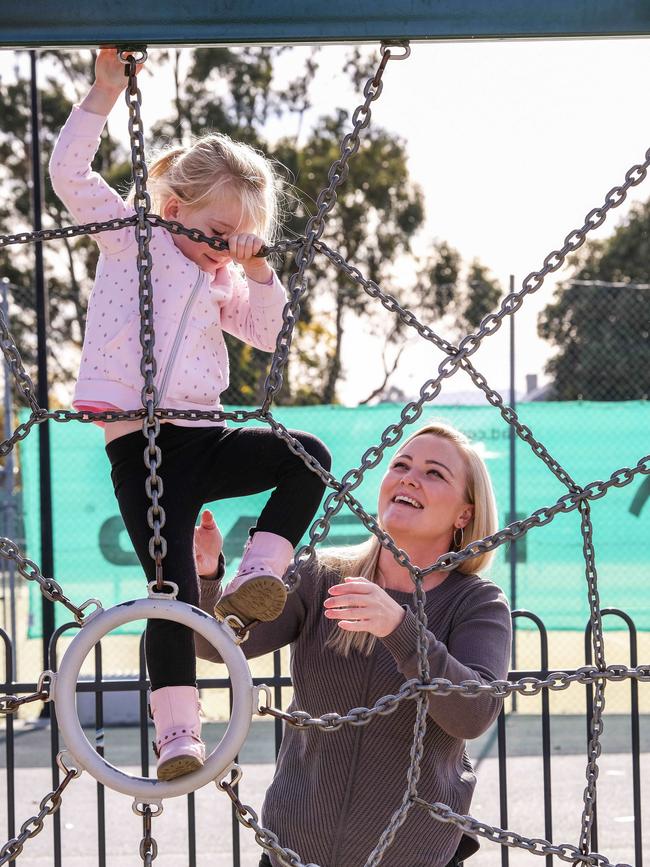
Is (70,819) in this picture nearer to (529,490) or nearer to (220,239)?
(529,490)

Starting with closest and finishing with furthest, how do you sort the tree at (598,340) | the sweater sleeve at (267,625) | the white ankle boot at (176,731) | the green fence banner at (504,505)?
the white ankle boot at (176,731)
the sweater sleeve at (267,625)
the green fence banner at (504,505)
the tree at (598,340)

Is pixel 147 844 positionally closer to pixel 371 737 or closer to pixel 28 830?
pixel 28 830

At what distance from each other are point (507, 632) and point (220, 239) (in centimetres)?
93

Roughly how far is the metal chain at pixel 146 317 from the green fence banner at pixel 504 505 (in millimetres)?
4693

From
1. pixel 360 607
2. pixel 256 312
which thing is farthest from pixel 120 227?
pixel 360 607

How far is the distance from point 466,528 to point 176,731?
2.62ft

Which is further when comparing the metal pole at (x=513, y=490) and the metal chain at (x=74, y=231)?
the metal pole at (x=513, y=490)

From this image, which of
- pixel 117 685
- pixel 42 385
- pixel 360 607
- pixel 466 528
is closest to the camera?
pixel 360 607

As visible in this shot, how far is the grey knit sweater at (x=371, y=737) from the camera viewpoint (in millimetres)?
2084

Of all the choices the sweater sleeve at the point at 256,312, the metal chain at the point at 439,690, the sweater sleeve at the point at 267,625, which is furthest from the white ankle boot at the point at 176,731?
the sweater sleeve at the point at 256,312

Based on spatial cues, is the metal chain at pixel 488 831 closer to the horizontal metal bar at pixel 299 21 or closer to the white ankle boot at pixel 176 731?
the white ankle boot at pixel 176 731

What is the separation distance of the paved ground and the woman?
6.56 ft

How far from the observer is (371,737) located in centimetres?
Result: 215

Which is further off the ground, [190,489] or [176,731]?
[190,489]
